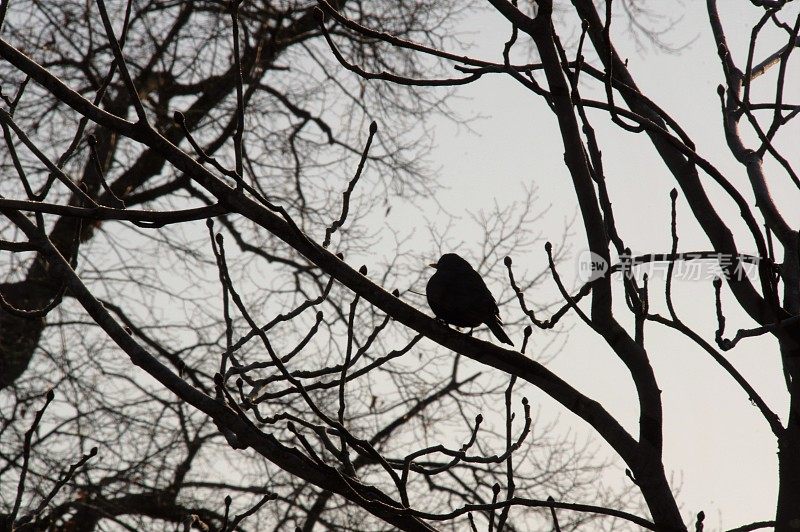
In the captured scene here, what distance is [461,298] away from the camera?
171 inches

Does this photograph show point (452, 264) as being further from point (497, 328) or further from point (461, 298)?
point (497, 328)

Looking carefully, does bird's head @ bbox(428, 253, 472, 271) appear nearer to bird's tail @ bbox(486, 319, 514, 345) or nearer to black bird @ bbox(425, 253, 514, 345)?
black bird @ bbox(425, 253, 514, 345)

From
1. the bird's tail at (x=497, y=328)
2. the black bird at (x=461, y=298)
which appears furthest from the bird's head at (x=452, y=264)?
the bird's tail at (x=497, y=328)

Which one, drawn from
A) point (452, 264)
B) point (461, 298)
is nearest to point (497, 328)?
point (461, 298)

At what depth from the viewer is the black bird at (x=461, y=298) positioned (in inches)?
169

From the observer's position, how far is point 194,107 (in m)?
9.79

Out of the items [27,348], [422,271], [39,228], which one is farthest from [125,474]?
[39,228]

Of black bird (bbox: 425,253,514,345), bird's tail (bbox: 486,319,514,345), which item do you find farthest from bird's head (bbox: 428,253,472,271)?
bird's tail (bbox: 486,319,514,345)

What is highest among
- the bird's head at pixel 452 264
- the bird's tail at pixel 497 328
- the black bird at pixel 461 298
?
the bird's head at pixel 452 264

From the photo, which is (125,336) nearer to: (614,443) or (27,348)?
(614,443)

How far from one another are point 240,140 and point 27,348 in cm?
702

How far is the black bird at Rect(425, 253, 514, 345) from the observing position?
169 inches

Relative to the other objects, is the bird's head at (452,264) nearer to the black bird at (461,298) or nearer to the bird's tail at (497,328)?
the black bird at (461,298)

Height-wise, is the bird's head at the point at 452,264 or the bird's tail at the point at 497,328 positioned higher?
the bird's head at the point at 452,264
